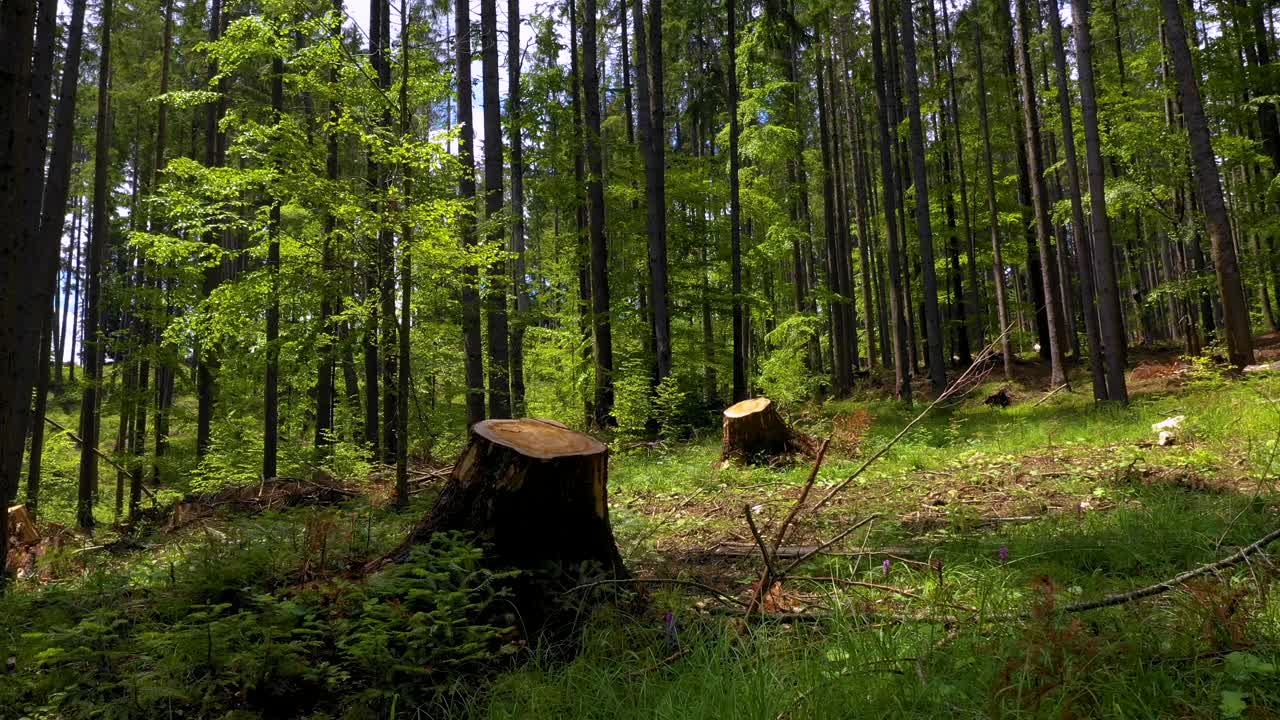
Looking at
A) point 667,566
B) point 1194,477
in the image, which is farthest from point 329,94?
point 1194,477

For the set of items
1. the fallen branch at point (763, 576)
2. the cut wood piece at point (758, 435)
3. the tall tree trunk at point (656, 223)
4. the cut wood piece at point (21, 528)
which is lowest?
the cut wood piece at point (21, 528)

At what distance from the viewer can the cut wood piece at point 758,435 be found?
924cm

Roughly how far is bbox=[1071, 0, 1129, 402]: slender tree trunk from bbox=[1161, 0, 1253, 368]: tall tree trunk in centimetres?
140

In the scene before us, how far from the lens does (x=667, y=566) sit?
4367 millimetres

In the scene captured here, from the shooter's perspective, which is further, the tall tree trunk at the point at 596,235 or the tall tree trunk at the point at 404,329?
the tall tree trunk at the point at 596,235

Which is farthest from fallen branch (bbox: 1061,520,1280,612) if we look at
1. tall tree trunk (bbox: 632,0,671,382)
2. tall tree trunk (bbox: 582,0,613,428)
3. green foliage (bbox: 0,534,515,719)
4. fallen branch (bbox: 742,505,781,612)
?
tall tree trunk (bbox: 582,0,613,428)

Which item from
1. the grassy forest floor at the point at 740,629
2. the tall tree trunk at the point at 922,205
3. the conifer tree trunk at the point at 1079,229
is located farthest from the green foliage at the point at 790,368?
the grassy forest floor at the point at 740,629

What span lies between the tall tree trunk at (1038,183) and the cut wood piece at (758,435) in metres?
9.13

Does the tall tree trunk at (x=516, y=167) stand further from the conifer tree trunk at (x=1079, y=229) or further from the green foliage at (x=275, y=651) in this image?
the conifer tree trunk at (x=1079, y=229)

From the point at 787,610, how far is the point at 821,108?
66.5 ft

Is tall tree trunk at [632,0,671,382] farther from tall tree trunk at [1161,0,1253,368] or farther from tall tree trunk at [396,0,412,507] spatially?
tall tree trunk at [1161,0,1253,368]

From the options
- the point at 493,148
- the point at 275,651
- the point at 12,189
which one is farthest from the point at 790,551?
the point at 493,148

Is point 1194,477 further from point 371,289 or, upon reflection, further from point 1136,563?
point 371,289

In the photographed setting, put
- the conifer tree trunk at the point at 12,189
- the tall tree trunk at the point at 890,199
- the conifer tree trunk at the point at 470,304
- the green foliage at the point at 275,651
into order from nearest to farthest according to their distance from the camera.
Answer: the green foliage at the point at 275,651, the conifer tree trunk at the point at 12,189, the conifer tree trunk at the point at 470,304, the tall tree trunk at the point at 890,199
